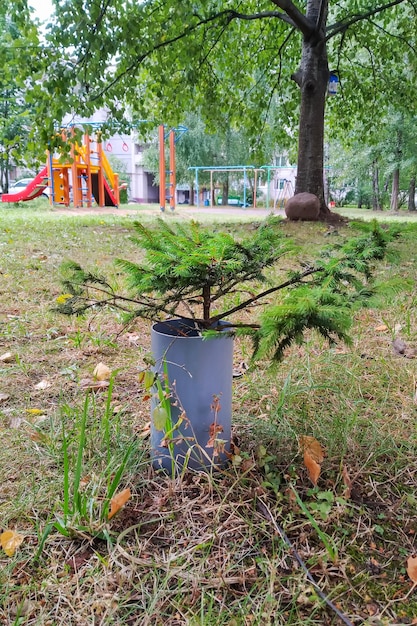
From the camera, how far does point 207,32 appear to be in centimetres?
679

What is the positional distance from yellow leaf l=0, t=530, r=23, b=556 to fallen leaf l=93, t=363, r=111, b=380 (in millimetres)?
855

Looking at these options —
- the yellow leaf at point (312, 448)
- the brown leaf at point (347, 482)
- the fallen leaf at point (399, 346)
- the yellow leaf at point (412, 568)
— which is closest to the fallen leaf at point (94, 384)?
the yellow leaf at point (312, 448)

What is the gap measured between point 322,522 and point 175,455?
41cm

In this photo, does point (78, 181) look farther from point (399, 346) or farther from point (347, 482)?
point (347, 482)

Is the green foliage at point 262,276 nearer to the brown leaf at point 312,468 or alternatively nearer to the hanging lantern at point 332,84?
the brown leaf at point 312,468

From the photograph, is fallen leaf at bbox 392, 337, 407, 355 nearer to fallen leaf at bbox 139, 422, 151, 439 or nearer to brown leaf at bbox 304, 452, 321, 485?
brown leaf at bbox 304, 452, 321, 485

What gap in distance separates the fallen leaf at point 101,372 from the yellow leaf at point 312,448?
2.88ft

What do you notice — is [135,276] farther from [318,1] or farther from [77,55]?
[318,1]

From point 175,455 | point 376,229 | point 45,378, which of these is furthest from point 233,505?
point 45,378

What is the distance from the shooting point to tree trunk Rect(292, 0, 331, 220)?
21.2 feet

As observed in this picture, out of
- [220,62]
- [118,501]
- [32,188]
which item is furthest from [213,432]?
[32,188]

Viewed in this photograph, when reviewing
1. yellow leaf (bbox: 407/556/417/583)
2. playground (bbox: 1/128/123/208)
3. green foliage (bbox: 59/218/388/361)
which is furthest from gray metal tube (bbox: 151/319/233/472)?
playground (bbox: 1/128/123/208)

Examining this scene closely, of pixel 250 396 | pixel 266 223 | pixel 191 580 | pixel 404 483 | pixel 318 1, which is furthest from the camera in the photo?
pixel 318 1

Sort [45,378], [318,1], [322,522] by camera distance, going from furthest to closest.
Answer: [318,1] → [45,378] → [322,522]
